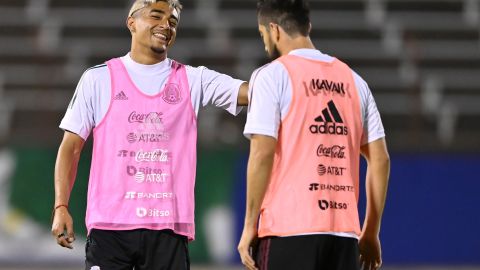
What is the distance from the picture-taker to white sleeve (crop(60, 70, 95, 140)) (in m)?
4.92

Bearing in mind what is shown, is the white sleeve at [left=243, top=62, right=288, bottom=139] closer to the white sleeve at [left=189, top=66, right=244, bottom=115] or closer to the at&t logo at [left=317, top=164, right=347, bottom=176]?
the at&t logo at [left=317, top=164, right=347, bottom=176]

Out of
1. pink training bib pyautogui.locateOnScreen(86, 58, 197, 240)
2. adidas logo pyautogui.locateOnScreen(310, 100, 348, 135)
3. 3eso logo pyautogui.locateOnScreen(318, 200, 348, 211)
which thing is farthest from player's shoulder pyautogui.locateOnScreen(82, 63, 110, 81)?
3eso logo pyautogui.locateOnScreen(318, 200, 348, 211)

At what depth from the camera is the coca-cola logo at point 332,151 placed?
4199mm

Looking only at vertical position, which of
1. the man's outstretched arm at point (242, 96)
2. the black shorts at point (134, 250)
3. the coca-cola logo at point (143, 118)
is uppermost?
the man's outstretched arm at point (242, 96)

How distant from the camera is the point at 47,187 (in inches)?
458

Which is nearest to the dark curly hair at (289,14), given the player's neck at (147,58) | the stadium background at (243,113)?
the player's neck at (147,58)

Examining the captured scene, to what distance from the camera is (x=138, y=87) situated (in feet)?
16.3

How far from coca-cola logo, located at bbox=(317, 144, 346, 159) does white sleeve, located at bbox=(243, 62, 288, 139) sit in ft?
0.63

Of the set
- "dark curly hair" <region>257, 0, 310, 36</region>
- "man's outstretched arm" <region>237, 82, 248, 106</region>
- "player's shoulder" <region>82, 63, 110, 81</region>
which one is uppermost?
"dark curly hair" <region>257, 0, 310, 36</region>

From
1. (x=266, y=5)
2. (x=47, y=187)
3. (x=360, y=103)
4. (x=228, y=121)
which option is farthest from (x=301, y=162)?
(x=228, y=121)

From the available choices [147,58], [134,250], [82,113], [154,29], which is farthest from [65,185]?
[154,29]

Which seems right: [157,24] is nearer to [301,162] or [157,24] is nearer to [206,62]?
[301,162]

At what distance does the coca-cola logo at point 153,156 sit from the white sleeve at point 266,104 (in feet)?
2.33

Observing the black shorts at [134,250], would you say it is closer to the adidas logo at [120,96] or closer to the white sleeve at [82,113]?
the white sleeve at [82,113]
